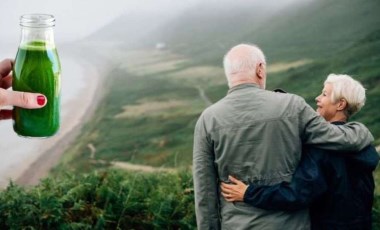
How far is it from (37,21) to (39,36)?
0.14ft

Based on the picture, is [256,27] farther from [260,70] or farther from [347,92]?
[260,70]

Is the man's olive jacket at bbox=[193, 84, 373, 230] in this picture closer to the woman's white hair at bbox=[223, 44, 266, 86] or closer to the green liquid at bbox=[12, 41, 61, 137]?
the woman's white hair at bbox=[223, 44, 266, 86]

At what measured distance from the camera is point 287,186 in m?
2.56

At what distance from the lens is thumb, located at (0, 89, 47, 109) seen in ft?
5.50

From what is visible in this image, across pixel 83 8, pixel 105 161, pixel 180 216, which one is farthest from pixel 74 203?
pixel 83 8

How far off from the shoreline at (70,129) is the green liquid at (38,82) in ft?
37.2

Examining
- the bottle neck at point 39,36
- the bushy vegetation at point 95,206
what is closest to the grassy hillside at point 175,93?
the bushy vegetation at point 95,206

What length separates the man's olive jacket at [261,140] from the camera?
2559mm

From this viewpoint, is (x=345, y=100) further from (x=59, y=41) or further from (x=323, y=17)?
(x=59, y=41)

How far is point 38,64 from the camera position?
1.70 meters

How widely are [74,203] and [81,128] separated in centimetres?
1342

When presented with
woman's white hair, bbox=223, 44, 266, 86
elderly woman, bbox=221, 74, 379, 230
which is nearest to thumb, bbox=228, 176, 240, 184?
elderly woman, bbox=221, 74, 379, 230

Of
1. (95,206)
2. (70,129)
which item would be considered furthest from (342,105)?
(70,129)

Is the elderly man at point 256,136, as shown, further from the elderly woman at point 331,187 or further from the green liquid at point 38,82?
the green liquid at point 38,82
